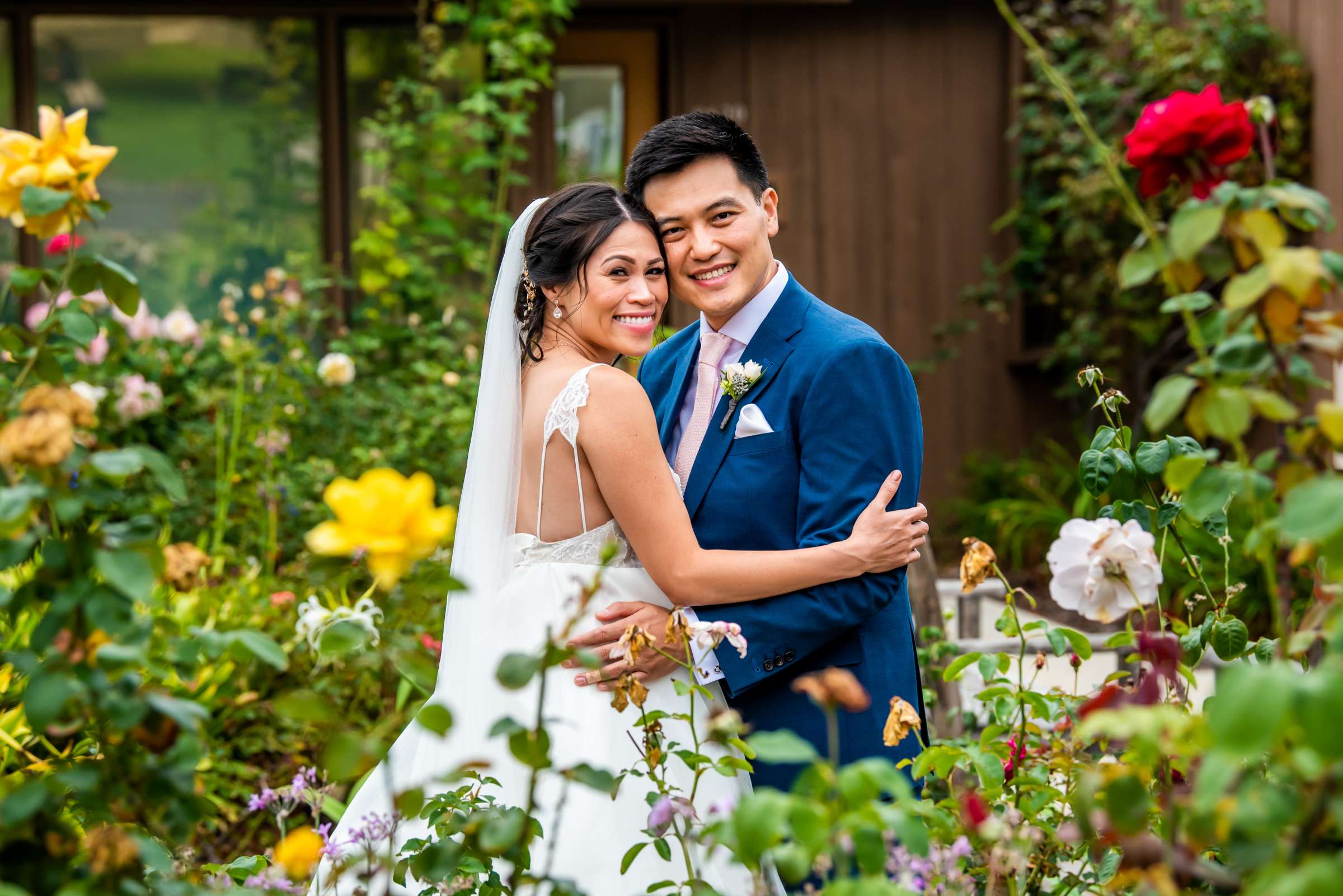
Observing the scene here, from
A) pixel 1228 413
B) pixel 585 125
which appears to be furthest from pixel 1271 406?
pixel 585 125

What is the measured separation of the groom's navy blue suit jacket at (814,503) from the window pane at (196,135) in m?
5.35

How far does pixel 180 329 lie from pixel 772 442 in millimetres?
4143

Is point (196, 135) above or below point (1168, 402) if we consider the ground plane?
above

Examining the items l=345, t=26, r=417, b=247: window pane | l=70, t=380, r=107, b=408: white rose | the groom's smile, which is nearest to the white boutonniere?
the groom's smile

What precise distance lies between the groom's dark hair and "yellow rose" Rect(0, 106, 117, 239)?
1530 millimetres

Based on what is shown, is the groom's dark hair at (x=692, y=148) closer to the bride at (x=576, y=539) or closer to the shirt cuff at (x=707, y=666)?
the bride at (x=576, y=539)

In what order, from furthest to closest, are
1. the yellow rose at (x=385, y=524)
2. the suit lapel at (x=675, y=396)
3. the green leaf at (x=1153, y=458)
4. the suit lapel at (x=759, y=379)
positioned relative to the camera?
1. the suit lapel at (x=675, y=396)
2. the suit lapel at (x=759, y=379)
3. the green leaf at (x=1153, y=458)
4. the yellow rose at (x=385, y=524)

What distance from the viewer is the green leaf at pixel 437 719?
0.90 m

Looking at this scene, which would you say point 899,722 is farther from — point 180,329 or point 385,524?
point 180,329

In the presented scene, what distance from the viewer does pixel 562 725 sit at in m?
2.07

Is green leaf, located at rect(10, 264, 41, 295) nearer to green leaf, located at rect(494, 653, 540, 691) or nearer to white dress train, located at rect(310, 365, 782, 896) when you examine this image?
green leaf, located at rect(494, 653, 540, 691)

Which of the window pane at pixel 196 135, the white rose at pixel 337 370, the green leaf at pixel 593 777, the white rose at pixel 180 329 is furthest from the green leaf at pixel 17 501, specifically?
the window pane at pixel 196 135

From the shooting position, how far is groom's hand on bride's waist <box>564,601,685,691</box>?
82.5 inches

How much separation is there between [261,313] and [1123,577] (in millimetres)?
4413
